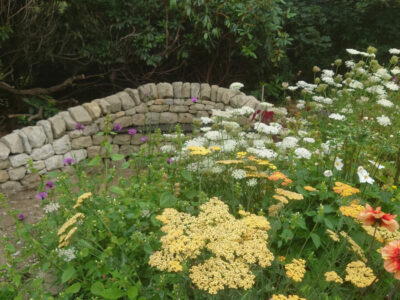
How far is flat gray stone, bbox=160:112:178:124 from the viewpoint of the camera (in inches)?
204

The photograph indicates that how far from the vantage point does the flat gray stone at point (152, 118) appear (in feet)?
16.8

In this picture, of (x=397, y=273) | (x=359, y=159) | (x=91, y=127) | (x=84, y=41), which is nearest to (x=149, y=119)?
(x=91, y=127)

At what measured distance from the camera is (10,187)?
3.96 m

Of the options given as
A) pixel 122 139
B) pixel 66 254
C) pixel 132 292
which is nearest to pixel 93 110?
pixel 122 139

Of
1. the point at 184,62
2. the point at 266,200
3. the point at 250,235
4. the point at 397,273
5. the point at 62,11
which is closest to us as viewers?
the point at 397,273

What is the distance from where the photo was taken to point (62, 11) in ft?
16.3

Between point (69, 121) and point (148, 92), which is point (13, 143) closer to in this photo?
point (69, 121)

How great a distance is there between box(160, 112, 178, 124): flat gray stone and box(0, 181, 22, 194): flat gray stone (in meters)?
2.14

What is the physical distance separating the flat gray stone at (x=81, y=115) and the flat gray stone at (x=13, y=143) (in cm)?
75

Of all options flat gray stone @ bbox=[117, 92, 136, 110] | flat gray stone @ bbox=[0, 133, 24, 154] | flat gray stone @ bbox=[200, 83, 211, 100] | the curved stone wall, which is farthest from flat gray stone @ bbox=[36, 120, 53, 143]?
flat gray stone @ bbox=[200, 83, 211, 100]

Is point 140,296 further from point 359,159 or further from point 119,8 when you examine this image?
point 119,8

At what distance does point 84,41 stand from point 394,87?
4.51 m

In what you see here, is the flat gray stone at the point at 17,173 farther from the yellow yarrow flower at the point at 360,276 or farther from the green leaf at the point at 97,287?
the yellow yarrow flower at the point at 360,276

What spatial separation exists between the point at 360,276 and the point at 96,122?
395 centimetres
